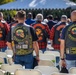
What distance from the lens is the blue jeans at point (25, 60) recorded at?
22.1 ft

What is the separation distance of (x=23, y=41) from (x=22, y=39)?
5cm

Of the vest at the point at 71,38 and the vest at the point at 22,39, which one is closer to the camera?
the vest at the point at 71,38

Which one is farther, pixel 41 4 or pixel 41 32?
pixel 41 4

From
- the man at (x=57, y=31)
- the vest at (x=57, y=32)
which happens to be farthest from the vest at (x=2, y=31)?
the vest at (x=57, y=32)

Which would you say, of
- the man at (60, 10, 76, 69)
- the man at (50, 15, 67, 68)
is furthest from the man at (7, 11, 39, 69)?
the man at (50, 15, 67, 68)

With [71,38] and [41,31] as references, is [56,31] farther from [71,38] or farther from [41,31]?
[71,38]

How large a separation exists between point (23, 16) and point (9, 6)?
1476 cm

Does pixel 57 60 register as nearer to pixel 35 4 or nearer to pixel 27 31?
pixel 27 31

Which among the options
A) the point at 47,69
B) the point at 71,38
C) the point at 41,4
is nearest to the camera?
the point at 47,69

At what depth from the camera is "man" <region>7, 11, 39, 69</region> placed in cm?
669

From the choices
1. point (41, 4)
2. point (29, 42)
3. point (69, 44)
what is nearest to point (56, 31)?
point (29, 42)

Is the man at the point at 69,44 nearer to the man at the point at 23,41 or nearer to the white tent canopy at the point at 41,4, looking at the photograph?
the man at the point at 23,41

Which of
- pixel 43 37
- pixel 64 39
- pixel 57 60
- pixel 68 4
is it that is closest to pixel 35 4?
pixel 68 4

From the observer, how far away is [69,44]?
252 inches
